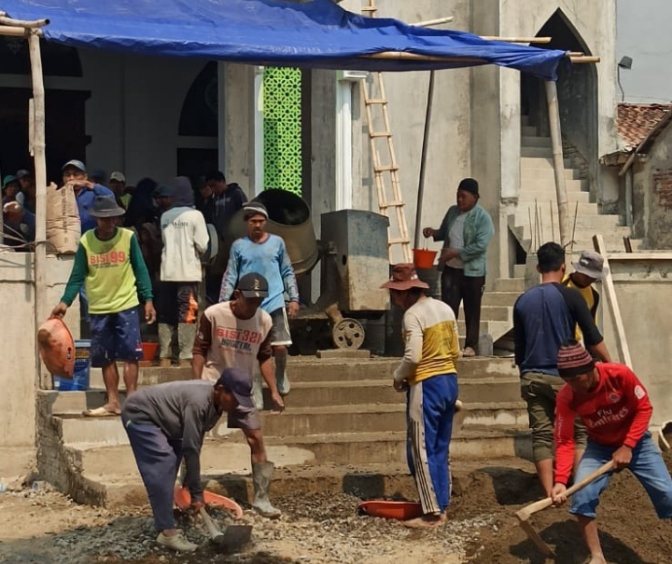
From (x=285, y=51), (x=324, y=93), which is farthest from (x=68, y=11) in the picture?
(x=324, y=93)

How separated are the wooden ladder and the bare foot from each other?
6857 millimetres

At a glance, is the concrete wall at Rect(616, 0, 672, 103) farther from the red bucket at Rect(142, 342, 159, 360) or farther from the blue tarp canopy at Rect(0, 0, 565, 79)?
the red bucket at Rect(142, 342, 159, 360)

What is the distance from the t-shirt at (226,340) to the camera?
8.68m

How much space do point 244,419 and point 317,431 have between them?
2.42 metres

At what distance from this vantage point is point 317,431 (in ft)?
34.5

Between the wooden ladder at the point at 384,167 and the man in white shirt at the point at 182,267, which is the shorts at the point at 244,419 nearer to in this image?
the man in white shirt at the point at 182,267

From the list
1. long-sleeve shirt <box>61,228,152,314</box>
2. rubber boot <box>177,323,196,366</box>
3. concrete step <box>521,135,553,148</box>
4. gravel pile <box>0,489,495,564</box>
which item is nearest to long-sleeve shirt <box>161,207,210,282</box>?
rubber boot <box>177,323,196,366</box>

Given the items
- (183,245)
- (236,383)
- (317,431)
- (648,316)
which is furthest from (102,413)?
(648,316)

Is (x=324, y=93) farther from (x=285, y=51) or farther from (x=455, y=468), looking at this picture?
(x=455, y=468)

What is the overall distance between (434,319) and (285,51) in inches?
152

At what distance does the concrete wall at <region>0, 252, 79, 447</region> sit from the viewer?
1035cm

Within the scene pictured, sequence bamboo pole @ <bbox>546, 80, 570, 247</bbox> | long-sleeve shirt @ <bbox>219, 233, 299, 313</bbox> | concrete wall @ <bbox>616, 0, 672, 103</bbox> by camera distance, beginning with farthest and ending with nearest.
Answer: concrete wall @ <bbox>616, 0, 672, 103</bbox> → bamboo pole @ <bbox>546, 80, 570, 247</bbox> → long-sleeve shirt @ <bbox>219, 233, 299, 313</bbox>

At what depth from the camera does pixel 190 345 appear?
1159 cm

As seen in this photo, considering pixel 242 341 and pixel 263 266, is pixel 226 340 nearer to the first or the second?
pixel 242 341
